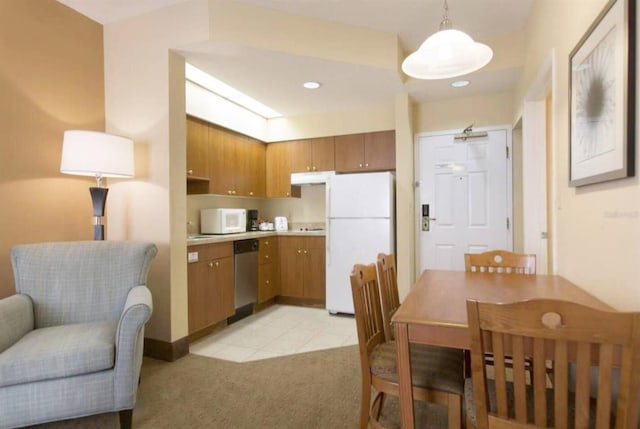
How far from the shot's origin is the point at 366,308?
1638mm

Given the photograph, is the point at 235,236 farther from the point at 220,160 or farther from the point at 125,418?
the point at 125,418

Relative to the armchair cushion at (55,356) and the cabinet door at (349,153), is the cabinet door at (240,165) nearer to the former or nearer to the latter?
the cabinet door at (349,153)

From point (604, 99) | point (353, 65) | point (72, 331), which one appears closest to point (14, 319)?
point (72, 331)

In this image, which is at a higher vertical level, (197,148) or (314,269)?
(197,148)

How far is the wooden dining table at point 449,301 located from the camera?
4.02 ft

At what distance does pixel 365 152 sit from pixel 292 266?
1.67 metres

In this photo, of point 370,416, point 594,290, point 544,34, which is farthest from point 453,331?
point 544,34

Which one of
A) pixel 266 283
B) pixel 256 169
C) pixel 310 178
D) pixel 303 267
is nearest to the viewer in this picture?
pixel 266 283

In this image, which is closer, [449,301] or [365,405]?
[449,301]

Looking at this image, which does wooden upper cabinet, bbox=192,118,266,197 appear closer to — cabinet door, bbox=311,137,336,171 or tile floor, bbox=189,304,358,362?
cabinet door, bbox=311,137,336,171

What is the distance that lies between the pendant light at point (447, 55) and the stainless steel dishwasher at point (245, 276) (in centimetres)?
245

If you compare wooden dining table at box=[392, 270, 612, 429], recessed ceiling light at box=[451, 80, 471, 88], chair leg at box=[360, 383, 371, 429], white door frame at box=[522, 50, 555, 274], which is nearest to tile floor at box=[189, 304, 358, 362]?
chair leg at box=[360, 383, 371, 429]

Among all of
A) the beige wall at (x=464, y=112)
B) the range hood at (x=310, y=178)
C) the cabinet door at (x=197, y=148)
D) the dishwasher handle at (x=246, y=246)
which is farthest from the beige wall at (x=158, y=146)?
the beige wall at (x=464, y=112)

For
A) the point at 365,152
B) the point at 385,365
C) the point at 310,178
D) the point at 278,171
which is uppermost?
the point at 365,152
